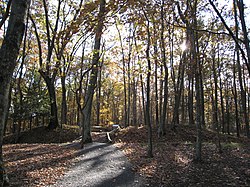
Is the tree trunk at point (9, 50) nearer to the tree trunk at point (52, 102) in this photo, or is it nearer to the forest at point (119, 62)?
the forest at point (119, 62)

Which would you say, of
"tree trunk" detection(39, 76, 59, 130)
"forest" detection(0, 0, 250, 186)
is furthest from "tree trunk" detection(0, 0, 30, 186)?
"tree trunk" detection(39, 76, 59, 130)

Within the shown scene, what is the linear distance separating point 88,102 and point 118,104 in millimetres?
29438

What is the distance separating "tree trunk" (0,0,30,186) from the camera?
155 inches

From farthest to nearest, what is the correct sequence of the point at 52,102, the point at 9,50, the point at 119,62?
the point at 119,62, the point at 52,102, the point at 9,50

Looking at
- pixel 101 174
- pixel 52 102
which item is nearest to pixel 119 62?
pixel 52 102

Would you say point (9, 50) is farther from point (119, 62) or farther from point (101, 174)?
point (119, 62)

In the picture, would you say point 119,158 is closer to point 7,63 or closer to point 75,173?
point 75,173

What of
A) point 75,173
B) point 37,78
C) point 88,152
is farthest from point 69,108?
point 75,173

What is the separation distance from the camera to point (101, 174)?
18.3 feet

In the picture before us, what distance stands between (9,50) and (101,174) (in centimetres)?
395

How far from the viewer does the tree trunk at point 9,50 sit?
3.93m

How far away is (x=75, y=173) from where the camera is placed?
224 inches

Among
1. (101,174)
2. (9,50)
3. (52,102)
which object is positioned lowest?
(101,174)

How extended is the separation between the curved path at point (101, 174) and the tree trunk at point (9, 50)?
5.62 feet
